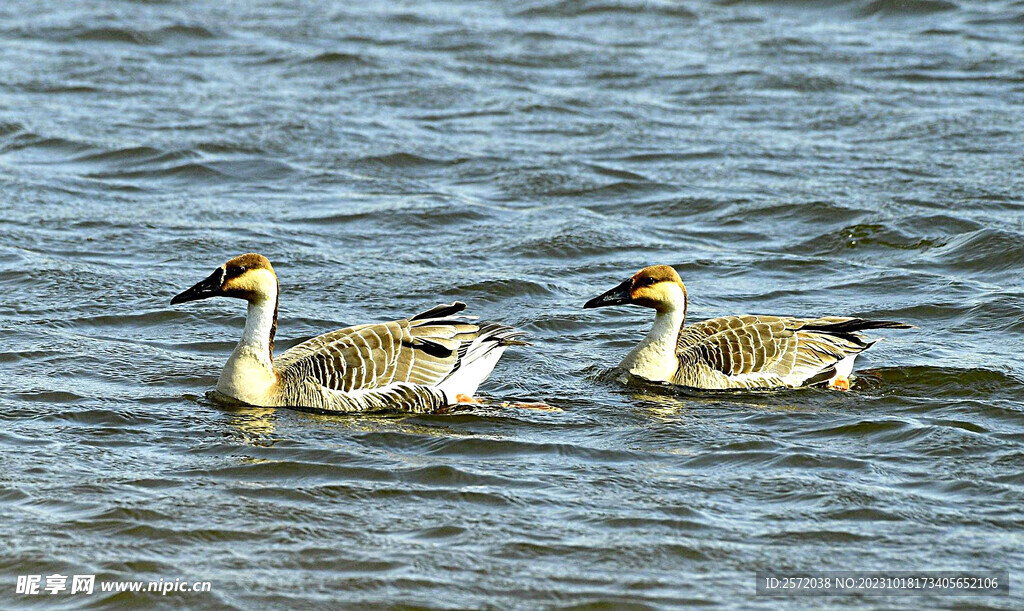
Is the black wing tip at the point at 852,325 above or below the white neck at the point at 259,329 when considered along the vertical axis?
below

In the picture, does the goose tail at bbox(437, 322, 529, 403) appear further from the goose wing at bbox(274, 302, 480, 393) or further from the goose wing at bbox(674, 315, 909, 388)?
→ the goose wing at bbox(674, 315, 909, 388)

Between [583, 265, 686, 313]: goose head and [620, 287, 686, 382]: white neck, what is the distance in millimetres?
17

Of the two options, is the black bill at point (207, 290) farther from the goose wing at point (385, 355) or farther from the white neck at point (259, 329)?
the goose wing at point (385, 355)

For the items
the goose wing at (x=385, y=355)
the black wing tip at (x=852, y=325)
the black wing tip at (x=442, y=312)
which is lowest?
the black wing tip at (x=852, y=325)

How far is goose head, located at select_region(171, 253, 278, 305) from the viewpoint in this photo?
406 inches

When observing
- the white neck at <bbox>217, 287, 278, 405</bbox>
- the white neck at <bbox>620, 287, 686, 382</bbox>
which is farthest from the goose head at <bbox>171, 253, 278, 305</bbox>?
the white neck at <bbox>620, 287, 686, 382</bbox>

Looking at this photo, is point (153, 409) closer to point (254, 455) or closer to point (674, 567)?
point (254, 455)

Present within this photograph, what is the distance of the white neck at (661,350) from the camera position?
10953mm

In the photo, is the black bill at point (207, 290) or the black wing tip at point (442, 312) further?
the black wing tip at point (442, 312)

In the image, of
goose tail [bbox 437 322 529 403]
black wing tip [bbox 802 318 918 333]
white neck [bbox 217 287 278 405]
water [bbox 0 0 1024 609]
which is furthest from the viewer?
black wing tip [bbox 802 318 918 333]

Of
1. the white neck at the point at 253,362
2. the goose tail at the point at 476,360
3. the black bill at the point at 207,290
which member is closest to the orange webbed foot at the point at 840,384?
the goose tail at the point at 476,360

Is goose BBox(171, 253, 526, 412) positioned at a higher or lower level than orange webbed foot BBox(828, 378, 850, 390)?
higher

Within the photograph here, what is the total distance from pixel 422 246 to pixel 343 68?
7.98 meters

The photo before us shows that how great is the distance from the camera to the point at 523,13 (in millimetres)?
25453
